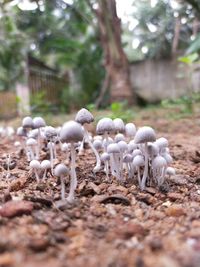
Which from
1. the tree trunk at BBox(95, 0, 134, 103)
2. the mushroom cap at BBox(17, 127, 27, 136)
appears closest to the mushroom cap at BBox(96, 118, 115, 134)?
the mushroom cap at BBox(17, 127, 27, 136)

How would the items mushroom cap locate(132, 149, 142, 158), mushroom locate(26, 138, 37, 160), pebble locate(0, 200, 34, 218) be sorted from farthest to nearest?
mushroom locate(26, 138, 37, 160)
mushroom cap locate(132, 149, 142, 158)
pebble locate(0, 200, 34, 218)

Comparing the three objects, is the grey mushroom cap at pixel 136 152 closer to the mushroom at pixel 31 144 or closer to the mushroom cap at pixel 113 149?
the mushroom cap at pixel 113 149

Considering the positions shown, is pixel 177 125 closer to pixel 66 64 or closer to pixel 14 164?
pixel 14 164

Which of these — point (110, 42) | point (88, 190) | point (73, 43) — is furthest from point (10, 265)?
point (73, 43)

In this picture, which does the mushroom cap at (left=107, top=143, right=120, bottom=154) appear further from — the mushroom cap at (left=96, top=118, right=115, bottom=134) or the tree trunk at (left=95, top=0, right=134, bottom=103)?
the tree trunk at (left=95, top=0, right=134, bottom=103)

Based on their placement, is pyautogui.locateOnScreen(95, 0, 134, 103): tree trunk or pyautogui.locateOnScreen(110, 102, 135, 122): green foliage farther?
pyautogui.locateOnScreen(95, 0, 134, 103): tree trunk

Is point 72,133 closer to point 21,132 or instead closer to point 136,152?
point 136,152
